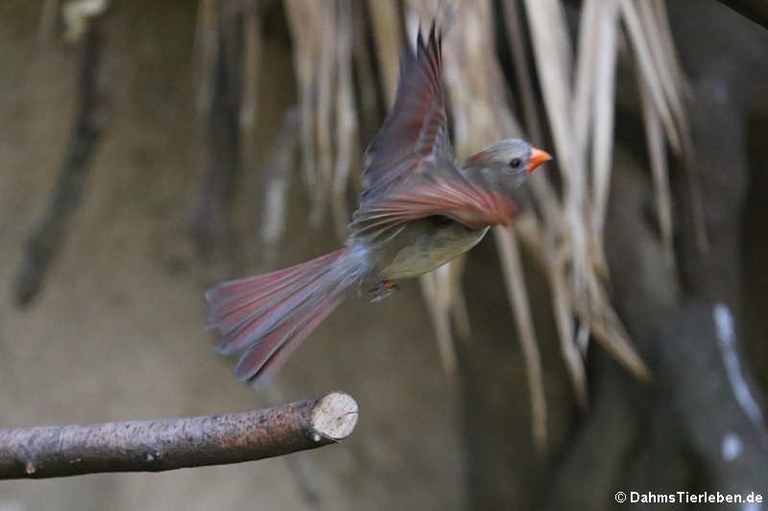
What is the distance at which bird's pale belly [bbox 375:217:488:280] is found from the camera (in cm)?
107

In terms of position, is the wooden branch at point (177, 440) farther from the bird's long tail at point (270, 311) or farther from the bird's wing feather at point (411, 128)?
the bird's wing feather at point (411, 128)

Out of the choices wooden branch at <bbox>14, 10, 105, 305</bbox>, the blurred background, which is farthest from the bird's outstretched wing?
wooden branch at <bbox>14, 10, 105, 305</bbox>

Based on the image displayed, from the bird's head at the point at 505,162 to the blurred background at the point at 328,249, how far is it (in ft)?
2.34

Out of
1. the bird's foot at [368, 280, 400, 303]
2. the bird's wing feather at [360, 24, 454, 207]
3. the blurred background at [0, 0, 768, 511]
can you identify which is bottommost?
the blurred background at [0, 0, 768, 511]

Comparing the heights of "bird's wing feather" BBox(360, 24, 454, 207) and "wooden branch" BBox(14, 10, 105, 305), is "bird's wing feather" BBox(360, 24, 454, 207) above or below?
above

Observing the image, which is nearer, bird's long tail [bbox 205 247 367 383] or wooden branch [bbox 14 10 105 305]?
bird's long tail [bbox 205 247 367 383]

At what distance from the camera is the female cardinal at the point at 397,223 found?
34.5 inches

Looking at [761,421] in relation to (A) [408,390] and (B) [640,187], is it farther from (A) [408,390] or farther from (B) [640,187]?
(A) [408,390]

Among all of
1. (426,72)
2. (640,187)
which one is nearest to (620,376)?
(640,187)

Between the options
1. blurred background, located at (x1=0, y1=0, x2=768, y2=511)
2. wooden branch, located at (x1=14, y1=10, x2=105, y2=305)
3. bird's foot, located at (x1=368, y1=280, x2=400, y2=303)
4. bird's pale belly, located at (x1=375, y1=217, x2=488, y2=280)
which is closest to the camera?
bird's pale belly, located at (x1=375, y1=217, x2=488, y2=280)

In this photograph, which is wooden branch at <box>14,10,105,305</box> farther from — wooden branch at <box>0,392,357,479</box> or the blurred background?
wooden branch at <box>0,392,357,479</box>

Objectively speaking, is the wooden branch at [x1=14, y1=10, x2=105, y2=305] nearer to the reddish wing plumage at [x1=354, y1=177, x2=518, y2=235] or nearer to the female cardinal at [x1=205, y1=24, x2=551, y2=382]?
the female cardinal at [x1=205, y1=24, x2=551, y2=382]

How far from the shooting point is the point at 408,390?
2697mm

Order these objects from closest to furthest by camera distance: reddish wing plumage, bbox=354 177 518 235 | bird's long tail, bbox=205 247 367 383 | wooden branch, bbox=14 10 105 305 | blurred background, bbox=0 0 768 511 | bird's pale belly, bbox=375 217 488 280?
reddish wing plumage, bbox=354 177 518 235
bird's long tail, bbox=205 247 367 383
bird's pale belly, bbox=375 217 488 280
blurred background, bbox=0 0 768 511
wooden branch, bbox=14 10 105 305
